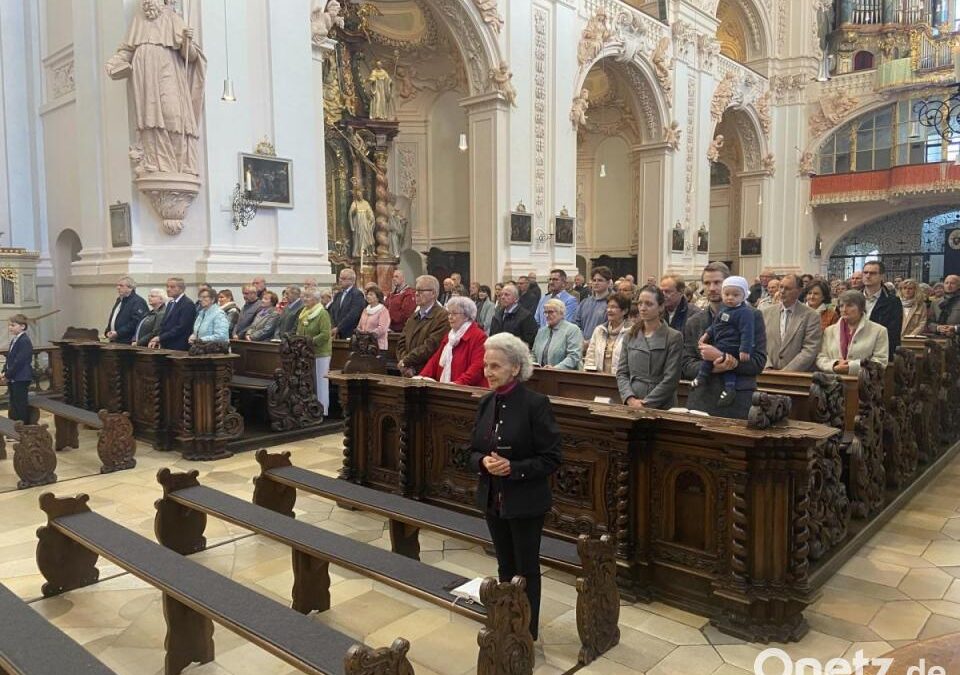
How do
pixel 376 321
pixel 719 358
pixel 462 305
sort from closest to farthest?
pixel 719 358
pixel 462 305
pixel 376 321

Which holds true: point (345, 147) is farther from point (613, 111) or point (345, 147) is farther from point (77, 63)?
point (613, 111)

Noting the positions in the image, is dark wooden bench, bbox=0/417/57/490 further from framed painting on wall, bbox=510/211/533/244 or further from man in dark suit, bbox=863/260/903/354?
framed painting on wall, bbox=510/211/533/244

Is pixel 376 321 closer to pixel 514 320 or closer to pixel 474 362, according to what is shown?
pixel 514 320

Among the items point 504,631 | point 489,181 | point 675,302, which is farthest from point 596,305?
point 489,181

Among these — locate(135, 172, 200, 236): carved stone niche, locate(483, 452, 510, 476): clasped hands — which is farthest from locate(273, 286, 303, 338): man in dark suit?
locate(483, 452, 510, 476): clasped hands

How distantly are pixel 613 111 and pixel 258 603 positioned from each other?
64.0 ft

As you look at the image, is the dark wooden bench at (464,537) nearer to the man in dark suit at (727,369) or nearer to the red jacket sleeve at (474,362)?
the red jacket sleeve at (474,362)

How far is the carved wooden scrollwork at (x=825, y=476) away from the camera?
3656mm

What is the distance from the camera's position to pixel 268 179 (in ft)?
32.7

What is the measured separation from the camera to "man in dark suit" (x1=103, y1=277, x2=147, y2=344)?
8490 mm

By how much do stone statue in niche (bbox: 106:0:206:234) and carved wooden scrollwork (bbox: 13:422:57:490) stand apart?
13.7 ft

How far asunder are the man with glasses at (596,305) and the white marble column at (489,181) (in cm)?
604

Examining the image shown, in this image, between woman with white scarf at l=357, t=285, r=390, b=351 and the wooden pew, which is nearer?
the wooden pew

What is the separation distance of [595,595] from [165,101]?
854 centimetres
